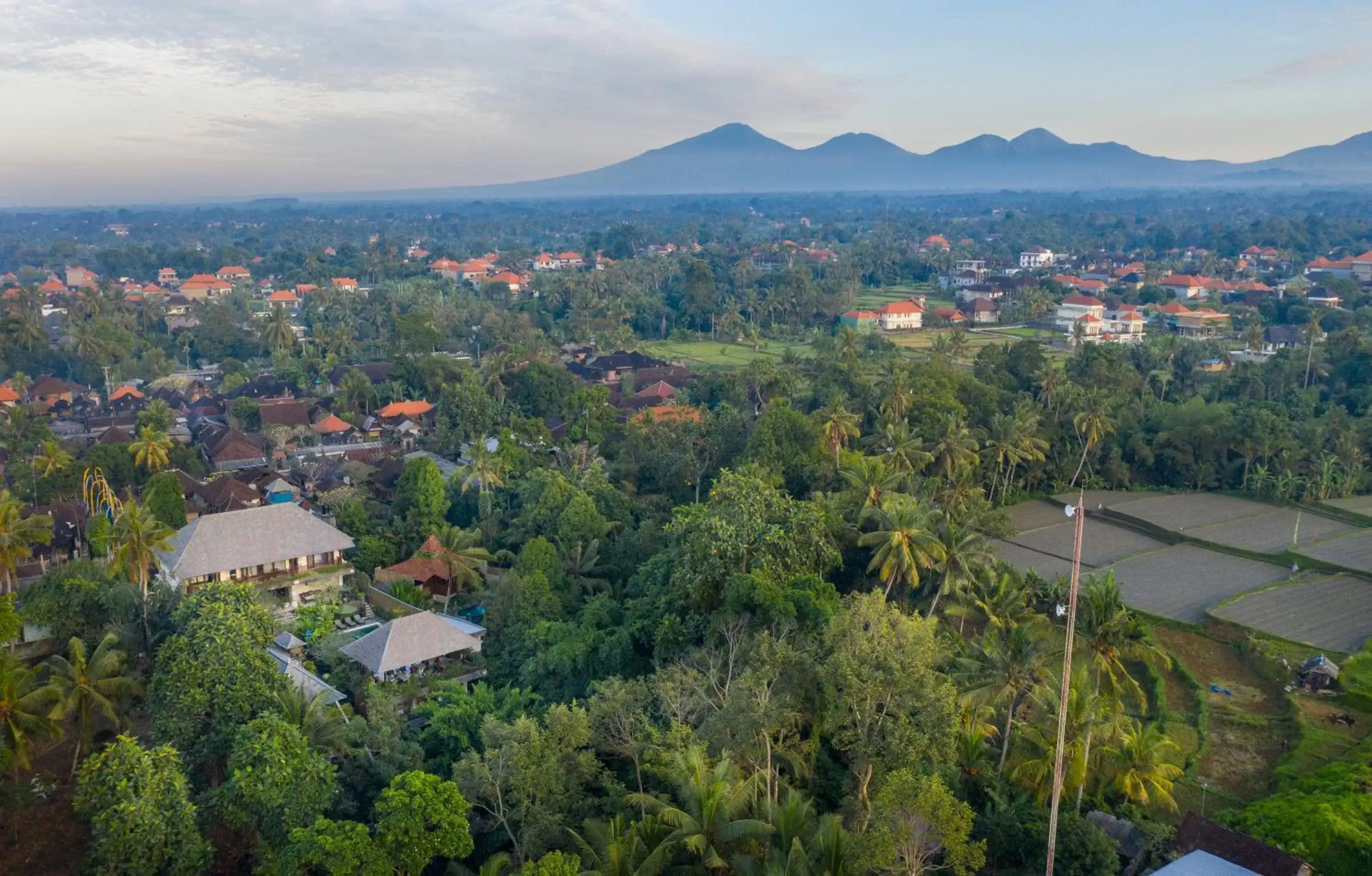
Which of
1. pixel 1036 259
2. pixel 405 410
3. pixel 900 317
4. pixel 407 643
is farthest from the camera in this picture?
pixel 1036 259

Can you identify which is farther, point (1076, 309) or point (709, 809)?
point (1076, 309)

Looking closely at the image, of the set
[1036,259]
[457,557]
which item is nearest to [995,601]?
[457,557]

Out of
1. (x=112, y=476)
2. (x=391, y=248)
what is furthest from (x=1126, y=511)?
(x=391, y=248)

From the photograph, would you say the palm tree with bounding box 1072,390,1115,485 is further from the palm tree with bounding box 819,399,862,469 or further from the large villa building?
the large villa building

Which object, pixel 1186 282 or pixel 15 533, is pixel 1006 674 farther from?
pixel 1186 282

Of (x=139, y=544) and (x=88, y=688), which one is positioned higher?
(x=139, y=544)
